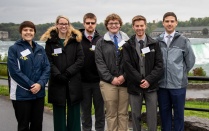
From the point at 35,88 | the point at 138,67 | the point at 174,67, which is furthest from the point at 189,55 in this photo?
the point at 35,88

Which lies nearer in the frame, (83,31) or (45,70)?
(45,70)

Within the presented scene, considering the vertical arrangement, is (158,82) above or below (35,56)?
below

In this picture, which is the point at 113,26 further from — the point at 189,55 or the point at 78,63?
the point at 189,55

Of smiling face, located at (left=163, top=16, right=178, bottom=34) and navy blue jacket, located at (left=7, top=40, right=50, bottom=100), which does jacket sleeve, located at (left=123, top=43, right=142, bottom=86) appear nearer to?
smiling face, located at (left=163, top=16, right=178, bottom=34)

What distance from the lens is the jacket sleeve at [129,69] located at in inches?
170

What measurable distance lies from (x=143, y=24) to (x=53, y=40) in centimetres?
148

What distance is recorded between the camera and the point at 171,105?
180 inches

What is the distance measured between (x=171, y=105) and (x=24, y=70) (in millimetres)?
2366

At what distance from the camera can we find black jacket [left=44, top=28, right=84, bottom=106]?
4668 mm

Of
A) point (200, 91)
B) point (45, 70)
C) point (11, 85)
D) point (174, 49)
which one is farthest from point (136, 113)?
point (200, 91)

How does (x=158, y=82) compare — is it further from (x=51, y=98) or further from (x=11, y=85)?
(x=11, y=85)

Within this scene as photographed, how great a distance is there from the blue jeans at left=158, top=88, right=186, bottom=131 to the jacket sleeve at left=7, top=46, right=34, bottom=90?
81.2 inches

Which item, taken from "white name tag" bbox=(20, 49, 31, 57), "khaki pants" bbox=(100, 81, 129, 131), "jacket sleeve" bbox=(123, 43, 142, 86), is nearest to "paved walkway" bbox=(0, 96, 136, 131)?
"khaki pants" bbox=(100, 81, 129, 131)

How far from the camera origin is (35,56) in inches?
172
